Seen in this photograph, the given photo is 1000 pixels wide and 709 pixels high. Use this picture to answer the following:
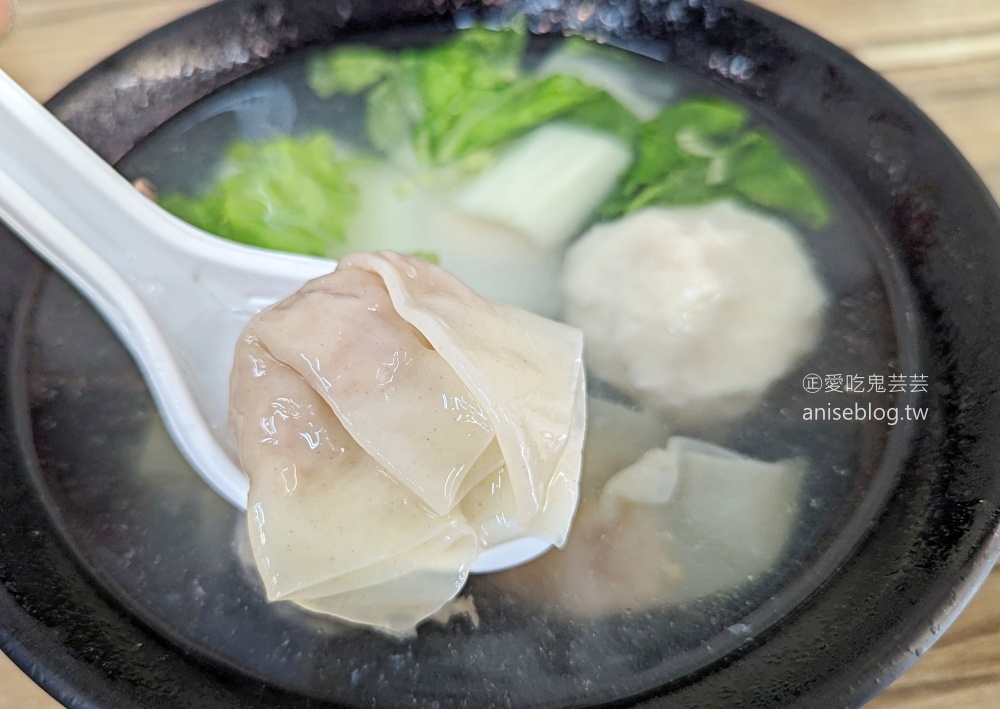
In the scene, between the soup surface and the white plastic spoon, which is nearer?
the soup surface

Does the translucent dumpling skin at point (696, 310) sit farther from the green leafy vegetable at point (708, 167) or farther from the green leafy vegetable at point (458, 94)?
the green leafy vegetable at point (458, 94)

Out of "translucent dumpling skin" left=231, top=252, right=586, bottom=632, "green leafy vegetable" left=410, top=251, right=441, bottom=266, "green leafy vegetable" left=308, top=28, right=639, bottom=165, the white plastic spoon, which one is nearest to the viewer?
"translucent dumpling skin" left=231, top=252, right=586, bottom=632

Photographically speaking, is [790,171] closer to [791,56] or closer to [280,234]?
[791,56]

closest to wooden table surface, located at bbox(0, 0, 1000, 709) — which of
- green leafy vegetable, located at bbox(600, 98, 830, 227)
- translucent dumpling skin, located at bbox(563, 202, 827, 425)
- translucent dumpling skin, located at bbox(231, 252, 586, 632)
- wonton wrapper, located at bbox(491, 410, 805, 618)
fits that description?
green leafy vegetable, located at bbox(600, 98, 830, 227)

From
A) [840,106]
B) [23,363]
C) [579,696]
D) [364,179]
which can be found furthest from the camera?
[364,179]

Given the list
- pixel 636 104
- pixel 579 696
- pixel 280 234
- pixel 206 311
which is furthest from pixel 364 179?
pixel 579 696

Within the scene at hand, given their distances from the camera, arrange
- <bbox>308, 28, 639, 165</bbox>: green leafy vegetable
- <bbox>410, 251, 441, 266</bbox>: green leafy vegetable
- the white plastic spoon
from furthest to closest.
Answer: <bbox>308, 28, 639, 165</bbox>: green leafy vegetable → <bbox>410, 251, 441, 266</bbox>: green leafy vegetable → the white plastic spoon

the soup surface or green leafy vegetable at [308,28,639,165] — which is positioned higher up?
green leafy vegetable at [308,28,639,165]

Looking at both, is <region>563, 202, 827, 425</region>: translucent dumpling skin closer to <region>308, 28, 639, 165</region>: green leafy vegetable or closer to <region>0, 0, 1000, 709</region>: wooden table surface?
<region>308, 28, 639, 165</region>: green leafy vegetable
